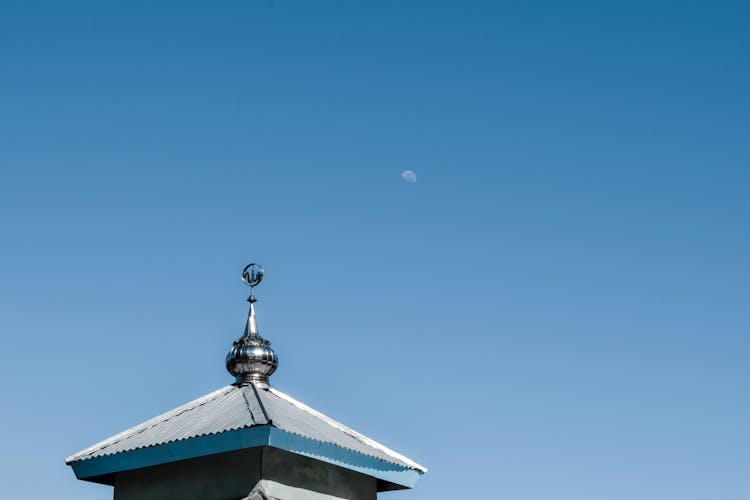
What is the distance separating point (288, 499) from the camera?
1247 cm

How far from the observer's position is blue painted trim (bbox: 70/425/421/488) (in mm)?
12156

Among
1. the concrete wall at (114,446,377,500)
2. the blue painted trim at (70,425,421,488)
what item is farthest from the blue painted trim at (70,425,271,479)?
the concrete wall at (114,446,377,500)

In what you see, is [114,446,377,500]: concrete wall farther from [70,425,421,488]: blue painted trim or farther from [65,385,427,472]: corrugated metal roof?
[65,385,427,472]: corrugated metal roof

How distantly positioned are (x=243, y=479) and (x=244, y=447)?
0.45 m

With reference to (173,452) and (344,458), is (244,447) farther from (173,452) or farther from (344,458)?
(344,458)

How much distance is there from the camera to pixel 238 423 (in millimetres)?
12438

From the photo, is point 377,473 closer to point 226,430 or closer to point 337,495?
point 337,495

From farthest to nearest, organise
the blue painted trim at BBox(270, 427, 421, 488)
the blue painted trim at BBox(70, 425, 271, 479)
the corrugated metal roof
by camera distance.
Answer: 1. the corrugated metal roof
2. the blue painted trim at BBox(270, 427, 421, 488)
3. the blue painted trim at BBox(70, 425, 271, 479)

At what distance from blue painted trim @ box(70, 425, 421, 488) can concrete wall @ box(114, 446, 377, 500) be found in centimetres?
20

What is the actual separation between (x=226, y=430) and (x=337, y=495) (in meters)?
1.84

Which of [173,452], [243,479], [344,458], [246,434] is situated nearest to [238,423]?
[246,434]

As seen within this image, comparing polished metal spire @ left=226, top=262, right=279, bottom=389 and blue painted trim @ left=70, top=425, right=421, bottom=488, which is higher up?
polished metal spire @ left=226, top=262, right=279, bottom=389

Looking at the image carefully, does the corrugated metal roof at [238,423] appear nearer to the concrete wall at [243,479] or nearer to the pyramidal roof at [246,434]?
the pyramidal roof at [246,434]

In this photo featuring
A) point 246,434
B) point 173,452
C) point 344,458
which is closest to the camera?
point 246,434
